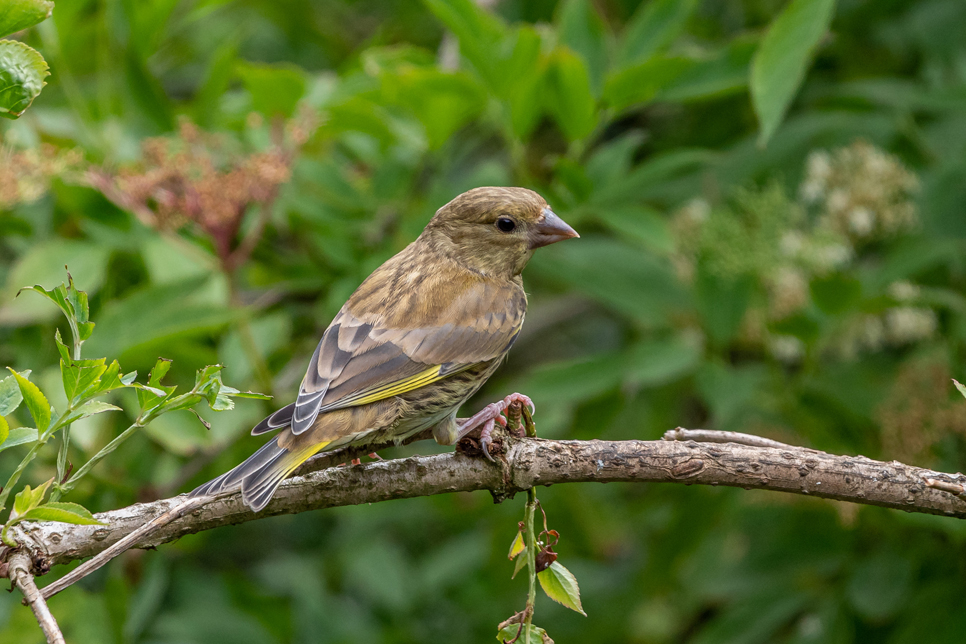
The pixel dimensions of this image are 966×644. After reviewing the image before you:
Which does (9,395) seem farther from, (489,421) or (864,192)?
(864,192)

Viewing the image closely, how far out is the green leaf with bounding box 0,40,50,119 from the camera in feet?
5.16

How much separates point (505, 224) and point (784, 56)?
0.99 metres

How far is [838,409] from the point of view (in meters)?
3.43

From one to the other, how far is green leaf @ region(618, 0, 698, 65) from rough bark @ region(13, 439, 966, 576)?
1901 mm

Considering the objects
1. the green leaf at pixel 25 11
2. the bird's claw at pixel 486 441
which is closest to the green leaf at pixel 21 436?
the green leaf at pixel 25 11

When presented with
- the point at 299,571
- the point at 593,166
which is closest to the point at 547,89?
the point at 593,166

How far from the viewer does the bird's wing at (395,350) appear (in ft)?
8.00

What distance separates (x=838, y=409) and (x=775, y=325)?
0.53 meters

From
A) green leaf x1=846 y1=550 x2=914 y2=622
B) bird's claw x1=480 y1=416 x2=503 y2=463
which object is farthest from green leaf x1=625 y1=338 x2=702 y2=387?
bird's claw x1=480 y1=416 x2=503 y2=463

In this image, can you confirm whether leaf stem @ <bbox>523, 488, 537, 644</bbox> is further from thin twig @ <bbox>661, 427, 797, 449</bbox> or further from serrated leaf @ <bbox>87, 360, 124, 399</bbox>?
serrated leaf @ <bbox>87, 360, 124, 399</bbox>

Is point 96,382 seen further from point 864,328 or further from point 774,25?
point 864,328

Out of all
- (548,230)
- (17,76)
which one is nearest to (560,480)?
(548,230)

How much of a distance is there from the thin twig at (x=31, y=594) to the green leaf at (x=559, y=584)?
3.05ft

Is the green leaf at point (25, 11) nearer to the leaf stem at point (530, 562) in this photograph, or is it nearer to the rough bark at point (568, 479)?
the rough bark at point (568, 479)
